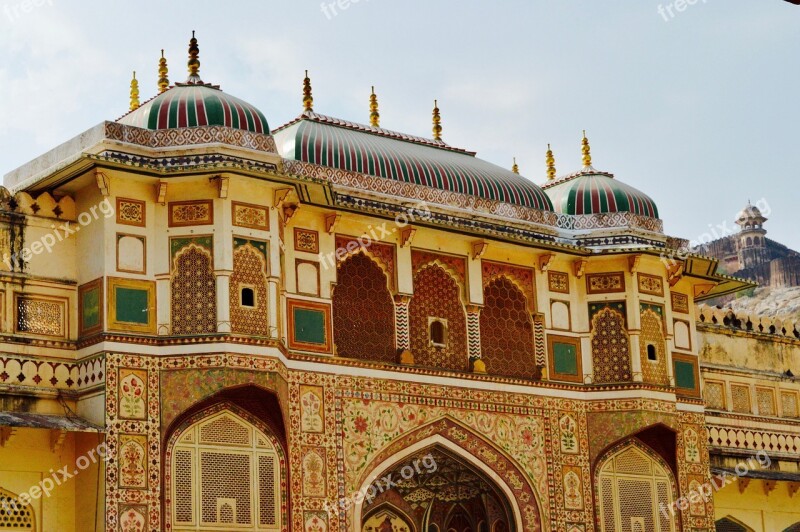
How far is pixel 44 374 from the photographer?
51.3 ft

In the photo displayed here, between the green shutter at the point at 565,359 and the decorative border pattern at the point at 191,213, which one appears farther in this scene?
the green shutter at the point at 565,359

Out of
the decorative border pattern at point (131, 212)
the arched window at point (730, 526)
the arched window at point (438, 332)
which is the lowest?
the arched window at point (730, 526)

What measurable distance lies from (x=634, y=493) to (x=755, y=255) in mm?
36959

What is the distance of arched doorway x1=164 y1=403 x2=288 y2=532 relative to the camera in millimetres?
15320

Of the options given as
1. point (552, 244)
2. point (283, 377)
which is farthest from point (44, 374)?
point (552, 244)

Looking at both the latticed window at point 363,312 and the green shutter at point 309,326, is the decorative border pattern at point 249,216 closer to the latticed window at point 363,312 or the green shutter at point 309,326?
the green shutter at point 309,326

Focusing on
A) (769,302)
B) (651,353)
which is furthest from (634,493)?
(769,302)

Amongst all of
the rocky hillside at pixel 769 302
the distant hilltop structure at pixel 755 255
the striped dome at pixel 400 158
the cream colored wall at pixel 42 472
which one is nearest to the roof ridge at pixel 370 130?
the striped dome at pixel 400 158

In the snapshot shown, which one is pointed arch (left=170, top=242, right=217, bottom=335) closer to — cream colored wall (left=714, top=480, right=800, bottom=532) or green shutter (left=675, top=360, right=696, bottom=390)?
green shutter (left=675, top=360, right=696, bottom=390)

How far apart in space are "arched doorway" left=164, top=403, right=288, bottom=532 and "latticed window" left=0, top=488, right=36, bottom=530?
4.87ft

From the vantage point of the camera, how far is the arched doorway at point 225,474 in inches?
603

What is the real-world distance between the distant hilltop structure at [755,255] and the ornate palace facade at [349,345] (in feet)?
95.7

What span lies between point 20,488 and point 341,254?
191 inches

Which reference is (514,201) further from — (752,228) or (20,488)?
(752,228)
